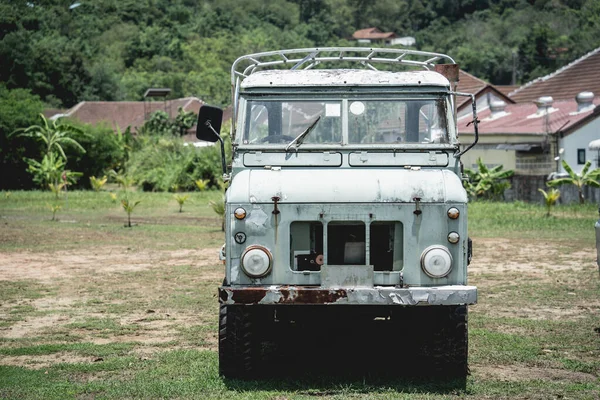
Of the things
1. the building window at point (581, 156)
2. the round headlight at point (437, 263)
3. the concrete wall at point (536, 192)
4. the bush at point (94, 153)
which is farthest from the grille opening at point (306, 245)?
the bush at point (94, 153)

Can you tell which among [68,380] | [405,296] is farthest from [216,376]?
[405,296]

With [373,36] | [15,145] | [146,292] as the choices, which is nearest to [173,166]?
[15,145]

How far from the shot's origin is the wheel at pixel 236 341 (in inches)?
316

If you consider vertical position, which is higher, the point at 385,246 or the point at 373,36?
the point at 373,36

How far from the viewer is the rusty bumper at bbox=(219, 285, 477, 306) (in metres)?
7.67

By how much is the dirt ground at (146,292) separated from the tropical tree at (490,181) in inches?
497

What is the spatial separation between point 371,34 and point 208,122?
108 m

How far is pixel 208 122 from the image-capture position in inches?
350

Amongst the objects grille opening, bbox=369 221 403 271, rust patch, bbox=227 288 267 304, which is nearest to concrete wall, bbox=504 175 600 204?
grille opening, bbox=369 221 403 271

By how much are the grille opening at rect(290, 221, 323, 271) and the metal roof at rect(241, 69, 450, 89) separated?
156 cm

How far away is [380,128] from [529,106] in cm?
3370

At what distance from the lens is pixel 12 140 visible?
41.4 metres

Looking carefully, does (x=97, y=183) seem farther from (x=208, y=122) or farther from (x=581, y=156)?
(x=208, y=122)

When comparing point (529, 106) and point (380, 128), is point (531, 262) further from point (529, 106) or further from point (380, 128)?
point (529, 106)
